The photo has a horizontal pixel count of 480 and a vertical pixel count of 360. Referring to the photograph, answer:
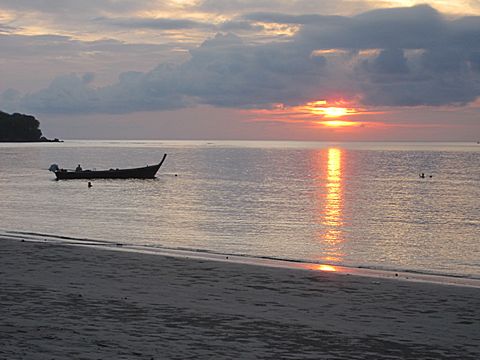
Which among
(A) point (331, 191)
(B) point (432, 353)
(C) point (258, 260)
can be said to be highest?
(B) point (432, 353)

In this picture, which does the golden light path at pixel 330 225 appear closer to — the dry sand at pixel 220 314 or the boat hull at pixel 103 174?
the dry sand at pixel 220 314

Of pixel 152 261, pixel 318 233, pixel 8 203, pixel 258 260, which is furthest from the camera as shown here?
pixel 8 203

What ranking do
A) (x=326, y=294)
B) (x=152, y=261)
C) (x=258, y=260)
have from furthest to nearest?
(x=258, y=260) < (x=152, y=261) < (x=326, y=294)

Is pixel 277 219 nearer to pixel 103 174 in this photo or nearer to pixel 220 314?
pixel 220 314

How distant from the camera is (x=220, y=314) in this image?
12.5 meters

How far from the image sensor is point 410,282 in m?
17.4

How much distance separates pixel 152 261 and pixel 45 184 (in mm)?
69202

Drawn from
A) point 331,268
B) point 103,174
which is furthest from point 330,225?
point 103,174

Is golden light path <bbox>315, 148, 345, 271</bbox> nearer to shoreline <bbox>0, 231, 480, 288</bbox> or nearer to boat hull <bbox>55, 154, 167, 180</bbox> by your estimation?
shoreline <bbox>0, 231, 480, 288</bbox>

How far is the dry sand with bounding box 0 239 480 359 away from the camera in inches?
397

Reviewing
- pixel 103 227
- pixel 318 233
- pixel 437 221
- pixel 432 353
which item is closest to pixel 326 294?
pixel 432 353

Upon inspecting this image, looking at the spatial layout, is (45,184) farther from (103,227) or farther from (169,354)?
(169,354)

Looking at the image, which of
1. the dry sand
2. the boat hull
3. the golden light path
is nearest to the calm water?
the golden light path

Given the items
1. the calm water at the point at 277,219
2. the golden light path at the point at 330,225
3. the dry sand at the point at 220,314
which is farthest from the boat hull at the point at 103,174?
the dry sand at the point at 220,314
